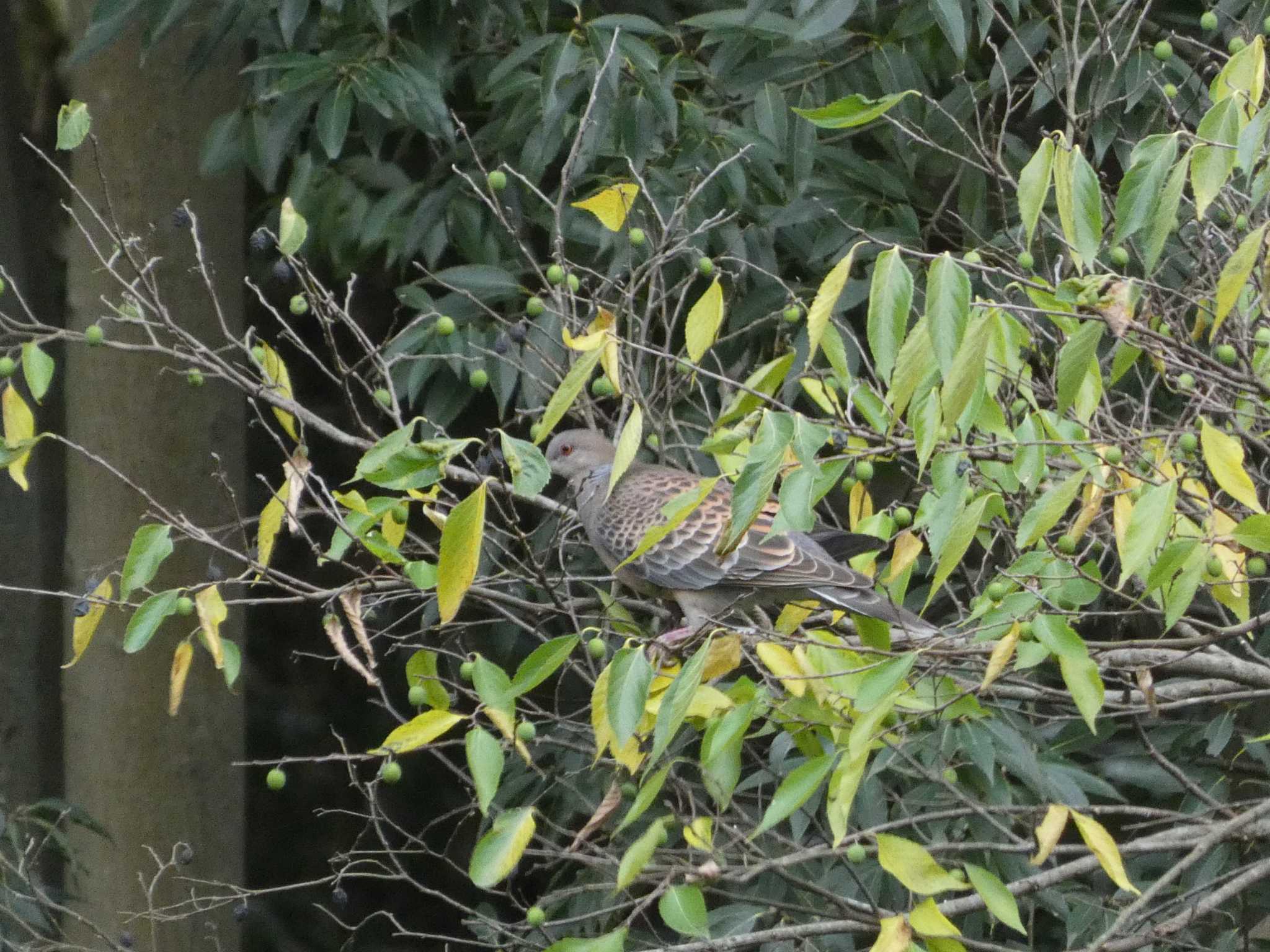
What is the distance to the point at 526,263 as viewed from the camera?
3.63 meters

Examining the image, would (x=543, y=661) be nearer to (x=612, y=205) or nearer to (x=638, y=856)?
(x=638, y=856)

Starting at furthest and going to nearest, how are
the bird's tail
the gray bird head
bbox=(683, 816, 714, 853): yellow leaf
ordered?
the gray bird head, the bird's tail, bbox=(683, 816, 714, 853): yellow leaf

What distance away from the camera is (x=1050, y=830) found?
78.6 inches

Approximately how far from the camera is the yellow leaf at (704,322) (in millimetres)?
2133

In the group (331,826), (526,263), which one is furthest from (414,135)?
(331,826)

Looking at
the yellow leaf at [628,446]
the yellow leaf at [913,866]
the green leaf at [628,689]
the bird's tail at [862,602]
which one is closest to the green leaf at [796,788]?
the yellow leaf at [913,866]

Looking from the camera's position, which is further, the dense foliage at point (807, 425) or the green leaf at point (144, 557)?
the green leaf at point (144, 557)

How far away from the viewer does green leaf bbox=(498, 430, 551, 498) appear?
6.27 feet

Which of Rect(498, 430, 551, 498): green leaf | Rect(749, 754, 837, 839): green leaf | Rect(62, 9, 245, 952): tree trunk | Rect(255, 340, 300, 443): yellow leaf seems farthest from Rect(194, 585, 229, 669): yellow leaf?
Rect(62, 9, 245, 952): tree trunk

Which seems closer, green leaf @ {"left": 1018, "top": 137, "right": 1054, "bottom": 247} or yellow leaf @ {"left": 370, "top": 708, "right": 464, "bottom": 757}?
green leaf @ {"left": 1018, "top": 137, "right": 1054, "bottom": 247}

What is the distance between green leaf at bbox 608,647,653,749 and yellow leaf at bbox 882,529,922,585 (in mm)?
771

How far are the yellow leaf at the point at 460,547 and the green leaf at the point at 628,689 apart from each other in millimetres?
214

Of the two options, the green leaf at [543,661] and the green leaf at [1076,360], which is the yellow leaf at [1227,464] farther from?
the green leaf at [543,661]

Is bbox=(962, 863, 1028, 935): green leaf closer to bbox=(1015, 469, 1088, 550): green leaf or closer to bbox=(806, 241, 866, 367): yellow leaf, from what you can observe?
bbox=(1015, 469, 1088, 550): green leaf
